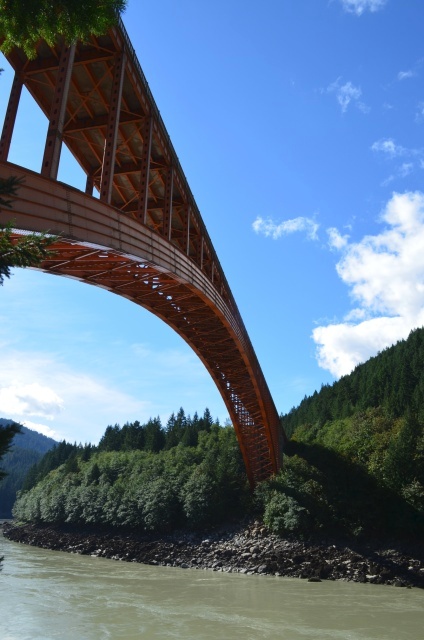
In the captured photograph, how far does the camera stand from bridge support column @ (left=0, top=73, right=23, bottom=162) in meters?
7.50

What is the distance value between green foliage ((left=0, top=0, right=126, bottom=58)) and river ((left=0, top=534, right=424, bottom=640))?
556 inches

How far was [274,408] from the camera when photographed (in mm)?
39250

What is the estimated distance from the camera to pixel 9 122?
7781 mm

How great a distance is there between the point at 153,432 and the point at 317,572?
41389 mm

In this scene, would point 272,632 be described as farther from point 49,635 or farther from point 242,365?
point 242,365

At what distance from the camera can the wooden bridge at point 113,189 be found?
7.49m

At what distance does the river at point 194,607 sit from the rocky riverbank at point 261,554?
1.51 m

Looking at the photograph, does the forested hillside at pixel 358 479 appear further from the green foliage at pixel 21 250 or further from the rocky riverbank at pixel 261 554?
the green foliage at pixel 21 250

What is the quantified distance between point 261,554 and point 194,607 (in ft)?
38.0

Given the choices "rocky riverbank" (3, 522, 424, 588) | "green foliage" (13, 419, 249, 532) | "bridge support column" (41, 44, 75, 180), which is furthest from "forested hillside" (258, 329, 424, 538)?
"bridge support column" (41, 44, 75, 180)

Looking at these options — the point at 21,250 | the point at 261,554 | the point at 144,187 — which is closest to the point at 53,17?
the point at 21,250

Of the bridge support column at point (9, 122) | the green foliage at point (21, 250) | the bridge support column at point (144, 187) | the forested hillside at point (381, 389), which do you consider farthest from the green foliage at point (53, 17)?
the forested hillside at point (381, 389)

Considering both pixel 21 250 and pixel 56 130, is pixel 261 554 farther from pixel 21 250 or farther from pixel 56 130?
pixel 21 250

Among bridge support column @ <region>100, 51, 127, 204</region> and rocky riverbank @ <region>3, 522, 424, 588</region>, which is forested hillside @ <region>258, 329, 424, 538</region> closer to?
rocky riverbank @ <region>3, 522, 424, 588</region>
